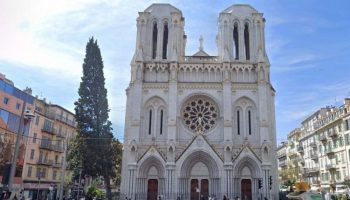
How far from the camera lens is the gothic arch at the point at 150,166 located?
3381 cm

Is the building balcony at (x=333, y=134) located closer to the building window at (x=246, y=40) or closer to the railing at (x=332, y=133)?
the railing at (x=332, y=133)

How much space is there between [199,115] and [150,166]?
7.65 m

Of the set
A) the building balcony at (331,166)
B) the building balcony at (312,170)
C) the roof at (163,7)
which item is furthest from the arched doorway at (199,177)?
the building balcony at (312,170)

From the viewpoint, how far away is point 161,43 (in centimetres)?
3891

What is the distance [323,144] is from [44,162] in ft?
132

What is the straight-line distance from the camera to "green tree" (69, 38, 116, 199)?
111 ft

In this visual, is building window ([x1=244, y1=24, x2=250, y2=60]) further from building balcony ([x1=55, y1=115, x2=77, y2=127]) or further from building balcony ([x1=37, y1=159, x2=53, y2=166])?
building balcony ([x1=37, y1=159, x2=53, y2=166])

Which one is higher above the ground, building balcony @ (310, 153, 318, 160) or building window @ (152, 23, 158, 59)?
building window @ (152, 23, 158, 59)

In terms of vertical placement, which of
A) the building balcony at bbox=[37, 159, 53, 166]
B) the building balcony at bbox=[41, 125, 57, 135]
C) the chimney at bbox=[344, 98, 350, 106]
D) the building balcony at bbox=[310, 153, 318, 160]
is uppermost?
the chimney at bbox=[344, 98, 350, 106]

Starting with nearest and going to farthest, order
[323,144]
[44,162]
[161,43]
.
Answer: [161,43]
[44,162]
[323,144]

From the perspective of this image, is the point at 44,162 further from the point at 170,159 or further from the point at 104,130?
the point at 170,159

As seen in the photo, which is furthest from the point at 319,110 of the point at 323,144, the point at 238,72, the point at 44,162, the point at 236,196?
the point at 44,162

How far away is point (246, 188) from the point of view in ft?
112

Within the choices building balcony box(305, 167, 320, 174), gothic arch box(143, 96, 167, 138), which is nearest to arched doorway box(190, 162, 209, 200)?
gothic arch box(143, 96, 167, 138)
